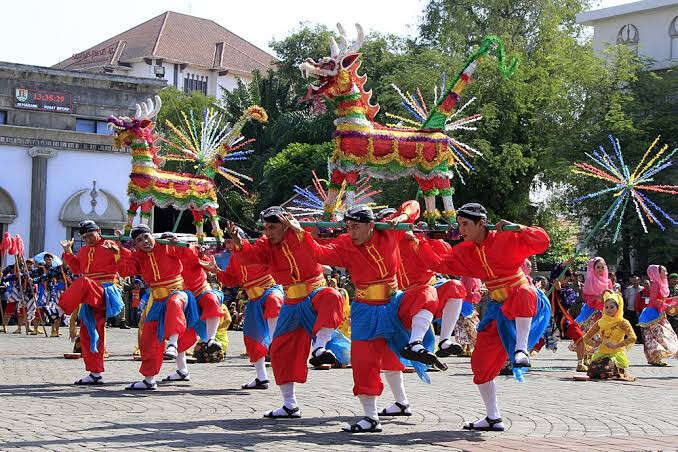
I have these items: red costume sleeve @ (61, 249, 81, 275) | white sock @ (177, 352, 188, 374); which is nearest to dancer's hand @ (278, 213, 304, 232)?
white sock @ (177, 352, 188, 374)

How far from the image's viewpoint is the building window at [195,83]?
7894 centimetres

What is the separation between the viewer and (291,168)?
3925 centimetres

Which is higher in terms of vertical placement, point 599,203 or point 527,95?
point 527,95

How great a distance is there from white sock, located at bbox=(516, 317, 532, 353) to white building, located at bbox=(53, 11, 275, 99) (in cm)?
6859

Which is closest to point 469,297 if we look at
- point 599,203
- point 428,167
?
point 428,167

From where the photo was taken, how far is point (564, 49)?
1476 inches

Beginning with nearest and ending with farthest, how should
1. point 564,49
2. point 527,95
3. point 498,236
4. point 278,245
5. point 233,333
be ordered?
point 498,236
point 278,245
point 233,333
point 527,95
point 564,49

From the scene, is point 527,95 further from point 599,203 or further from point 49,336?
point 49,336

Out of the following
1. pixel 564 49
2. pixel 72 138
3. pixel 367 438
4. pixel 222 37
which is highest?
pixel 222 37

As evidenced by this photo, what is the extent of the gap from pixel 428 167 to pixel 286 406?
19.0 ft

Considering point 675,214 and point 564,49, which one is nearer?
point 675,214

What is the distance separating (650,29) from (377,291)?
33.4m

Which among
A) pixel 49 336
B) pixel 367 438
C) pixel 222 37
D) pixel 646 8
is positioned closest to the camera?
pixel 367 438

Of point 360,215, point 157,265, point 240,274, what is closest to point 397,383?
point 360,215
